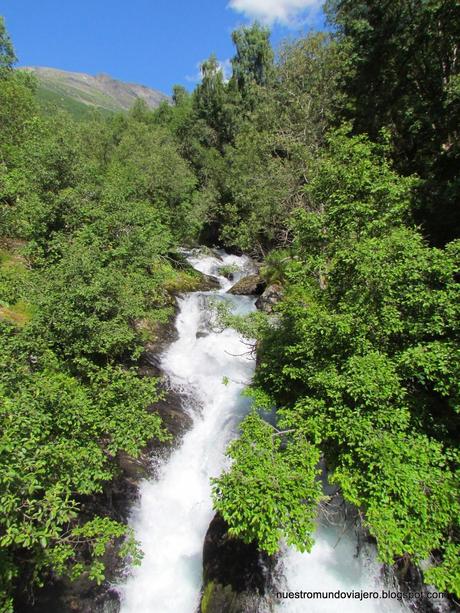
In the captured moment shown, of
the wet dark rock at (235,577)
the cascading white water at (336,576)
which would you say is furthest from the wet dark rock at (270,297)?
the wet dark rock at (235,577)

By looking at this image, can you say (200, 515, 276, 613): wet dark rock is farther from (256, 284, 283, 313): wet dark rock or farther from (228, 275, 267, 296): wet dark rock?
(228, 275, 267, 296): wet dark rock

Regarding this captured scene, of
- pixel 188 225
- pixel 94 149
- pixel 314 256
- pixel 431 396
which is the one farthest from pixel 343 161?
pixel 94 149

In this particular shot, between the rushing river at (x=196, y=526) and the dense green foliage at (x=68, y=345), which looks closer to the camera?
the dense green foliage at (x=68, y=345)

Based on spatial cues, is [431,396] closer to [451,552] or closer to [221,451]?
[451,552]

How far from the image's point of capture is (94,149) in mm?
37406

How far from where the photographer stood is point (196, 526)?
12.0 meters

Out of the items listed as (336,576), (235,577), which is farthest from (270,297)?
(235,577)

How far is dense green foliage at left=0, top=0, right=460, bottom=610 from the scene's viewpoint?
6.84 metres

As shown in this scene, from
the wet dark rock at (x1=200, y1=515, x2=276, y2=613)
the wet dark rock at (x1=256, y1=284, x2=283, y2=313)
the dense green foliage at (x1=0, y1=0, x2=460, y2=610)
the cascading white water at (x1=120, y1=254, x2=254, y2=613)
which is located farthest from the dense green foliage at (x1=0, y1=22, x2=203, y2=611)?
the wet dark rock at (x1=256, y1=284, x2=283, y2=313)

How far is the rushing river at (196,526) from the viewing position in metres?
9.60

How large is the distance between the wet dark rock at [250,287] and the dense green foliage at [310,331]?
256 cm

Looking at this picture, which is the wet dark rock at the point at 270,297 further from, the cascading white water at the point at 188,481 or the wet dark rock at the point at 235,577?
the wet dark rock at the point at 235,577

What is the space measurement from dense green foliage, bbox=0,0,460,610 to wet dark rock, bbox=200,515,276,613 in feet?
3.62

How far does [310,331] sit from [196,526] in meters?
8.14
